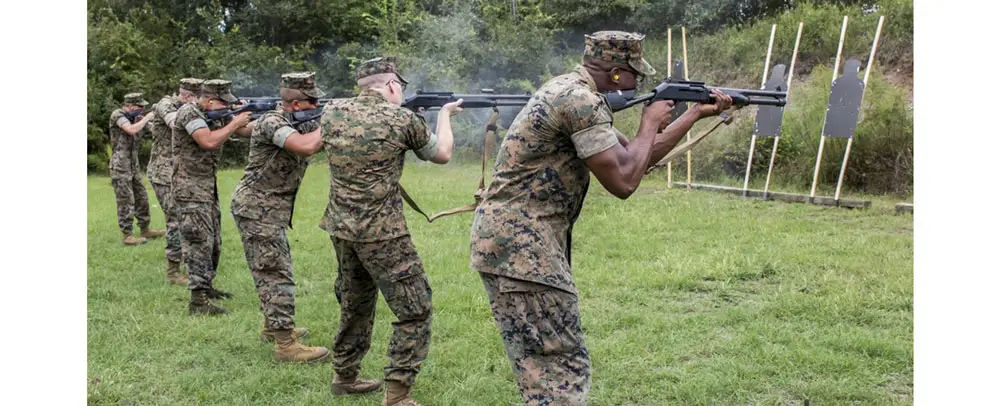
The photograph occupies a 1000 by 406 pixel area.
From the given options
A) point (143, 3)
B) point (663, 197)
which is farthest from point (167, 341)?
point (143, 3)

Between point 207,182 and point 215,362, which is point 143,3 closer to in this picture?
point 207,182

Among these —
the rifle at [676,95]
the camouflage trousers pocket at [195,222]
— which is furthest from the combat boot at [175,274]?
the rifle at [676,95]

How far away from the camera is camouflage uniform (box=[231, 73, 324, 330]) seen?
5336 mm

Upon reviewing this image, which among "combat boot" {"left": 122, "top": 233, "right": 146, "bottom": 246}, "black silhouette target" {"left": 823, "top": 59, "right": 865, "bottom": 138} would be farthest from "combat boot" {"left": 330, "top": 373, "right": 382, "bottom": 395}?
"black silhouette target" {"left": 823, "top": 59, "right": 865, "bottom": 138}

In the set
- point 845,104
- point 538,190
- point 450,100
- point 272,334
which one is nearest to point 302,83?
point 450,100

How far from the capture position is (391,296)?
14.0ft

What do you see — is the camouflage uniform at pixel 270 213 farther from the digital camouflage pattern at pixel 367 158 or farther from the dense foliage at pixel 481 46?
the dense foliage at pixel 481 46

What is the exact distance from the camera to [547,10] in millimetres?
17484

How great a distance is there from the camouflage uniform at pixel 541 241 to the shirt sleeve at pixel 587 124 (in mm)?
46

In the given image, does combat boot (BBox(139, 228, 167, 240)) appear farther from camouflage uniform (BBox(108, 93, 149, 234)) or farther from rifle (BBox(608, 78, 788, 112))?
rifle (BBox(608, 78, 788, 112))

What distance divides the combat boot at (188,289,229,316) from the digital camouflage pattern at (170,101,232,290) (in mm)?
64

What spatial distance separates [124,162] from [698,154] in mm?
9118

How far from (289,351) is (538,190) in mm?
2845

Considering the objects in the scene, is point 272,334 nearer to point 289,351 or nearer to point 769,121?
point 289,351
